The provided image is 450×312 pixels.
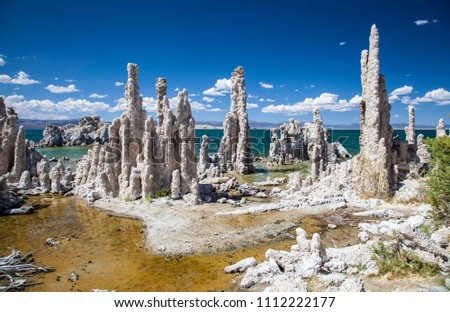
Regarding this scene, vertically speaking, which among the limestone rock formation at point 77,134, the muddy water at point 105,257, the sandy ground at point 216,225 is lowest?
the muddy water at point 105,257

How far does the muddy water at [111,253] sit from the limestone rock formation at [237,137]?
19.5 metres

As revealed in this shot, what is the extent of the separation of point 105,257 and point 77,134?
79.6 m

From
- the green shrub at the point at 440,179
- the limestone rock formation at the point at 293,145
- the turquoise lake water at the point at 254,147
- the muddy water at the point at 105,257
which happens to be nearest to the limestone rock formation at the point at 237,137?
the turquoise lake water at the point at 254,147

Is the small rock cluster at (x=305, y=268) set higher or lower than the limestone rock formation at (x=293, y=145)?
lower

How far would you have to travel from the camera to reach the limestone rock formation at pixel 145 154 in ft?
70.5

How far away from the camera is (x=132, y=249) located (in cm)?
1379

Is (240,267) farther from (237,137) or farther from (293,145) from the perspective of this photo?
(293,145)

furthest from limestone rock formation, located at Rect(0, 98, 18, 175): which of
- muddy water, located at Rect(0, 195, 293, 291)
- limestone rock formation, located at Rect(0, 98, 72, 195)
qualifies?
muddy water, located at Rect(0, 195, 293, 291)

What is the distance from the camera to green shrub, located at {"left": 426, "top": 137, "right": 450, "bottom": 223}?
985 centimetres

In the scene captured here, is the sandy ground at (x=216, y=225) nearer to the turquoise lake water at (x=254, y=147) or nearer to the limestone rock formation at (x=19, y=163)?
the limestone rock formation at (x=19, y=163)

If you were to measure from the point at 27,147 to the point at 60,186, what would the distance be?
17.9ft
